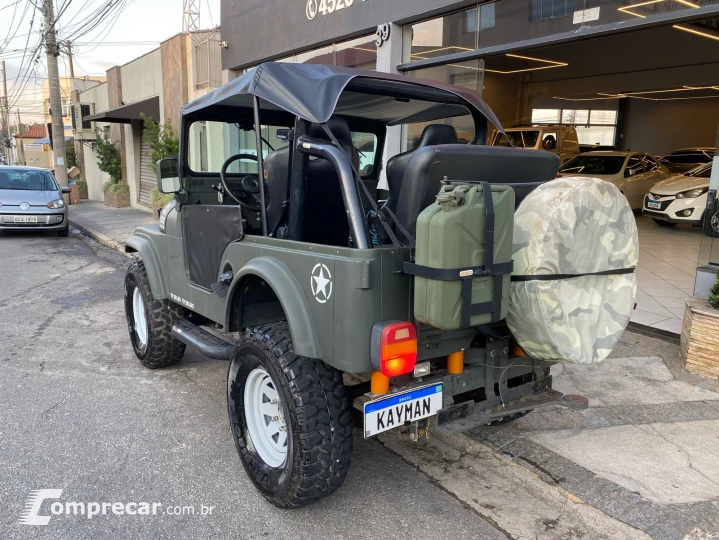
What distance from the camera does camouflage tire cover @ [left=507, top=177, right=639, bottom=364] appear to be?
2.45 m

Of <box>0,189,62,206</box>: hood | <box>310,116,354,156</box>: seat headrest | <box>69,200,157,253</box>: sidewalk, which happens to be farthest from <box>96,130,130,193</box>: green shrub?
<box>310,116,354,156</box>: seat headrest

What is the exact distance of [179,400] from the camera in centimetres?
427

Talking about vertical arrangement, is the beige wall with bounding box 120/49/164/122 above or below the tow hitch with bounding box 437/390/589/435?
above

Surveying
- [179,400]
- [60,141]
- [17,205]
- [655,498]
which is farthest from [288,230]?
[60,141]

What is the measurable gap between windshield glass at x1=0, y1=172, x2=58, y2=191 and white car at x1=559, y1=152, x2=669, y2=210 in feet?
42.0

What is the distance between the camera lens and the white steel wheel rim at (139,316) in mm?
4902

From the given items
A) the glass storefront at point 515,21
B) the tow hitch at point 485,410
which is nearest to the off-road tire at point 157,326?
the tow hitch at point 485,410

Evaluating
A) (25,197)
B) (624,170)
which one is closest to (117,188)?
(25,197)

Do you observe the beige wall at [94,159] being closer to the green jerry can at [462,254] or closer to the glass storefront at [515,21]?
the glass storefront at [515,21]

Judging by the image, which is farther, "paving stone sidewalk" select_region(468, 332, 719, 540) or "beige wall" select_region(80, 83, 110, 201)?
"beige wall" select_region(80, 83, 110, 201)

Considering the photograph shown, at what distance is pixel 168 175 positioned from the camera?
13.9ft

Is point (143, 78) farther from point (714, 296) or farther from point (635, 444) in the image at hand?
point (635, 444)

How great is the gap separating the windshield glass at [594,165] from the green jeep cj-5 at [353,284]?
12013mm

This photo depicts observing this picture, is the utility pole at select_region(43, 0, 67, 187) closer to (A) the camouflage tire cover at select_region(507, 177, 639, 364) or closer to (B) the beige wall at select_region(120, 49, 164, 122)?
(B) the beige wall at select_region(120, 49, 164, 122)
